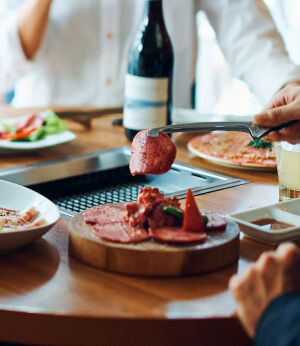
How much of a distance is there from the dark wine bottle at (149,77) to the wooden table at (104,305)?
77 cm

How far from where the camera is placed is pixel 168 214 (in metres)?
1.11

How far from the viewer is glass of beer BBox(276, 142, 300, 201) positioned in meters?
1.40

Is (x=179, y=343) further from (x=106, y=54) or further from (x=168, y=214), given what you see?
(x=106, y=54)

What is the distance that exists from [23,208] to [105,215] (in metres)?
0.21

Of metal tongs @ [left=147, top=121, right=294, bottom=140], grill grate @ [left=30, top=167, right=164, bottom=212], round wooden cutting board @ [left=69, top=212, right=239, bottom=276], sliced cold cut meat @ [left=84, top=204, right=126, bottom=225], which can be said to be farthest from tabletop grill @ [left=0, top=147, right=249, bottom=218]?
round wooden cutting board @ [left=69, top=212, right=239, bottom=276]

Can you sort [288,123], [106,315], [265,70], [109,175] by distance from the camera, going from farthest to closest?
[265,70] → [109,175] → [288,123] → [106,315]

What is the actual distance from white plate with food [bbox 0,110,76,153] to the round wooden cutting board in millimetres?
770

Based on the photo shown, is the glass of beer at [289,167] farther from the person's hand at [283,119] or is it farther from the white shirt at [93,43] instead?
the white shirt at [93,43]

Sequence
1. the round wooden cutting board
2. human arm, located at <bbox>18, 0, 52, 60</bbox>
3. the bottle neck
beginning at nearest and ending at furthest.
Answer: the round wooden cutting board
the bottle neck
human arm, located at <bbox>18, 0, 52, 60</bbox>

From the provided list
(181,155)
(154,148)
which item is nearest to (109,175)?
(181,155)

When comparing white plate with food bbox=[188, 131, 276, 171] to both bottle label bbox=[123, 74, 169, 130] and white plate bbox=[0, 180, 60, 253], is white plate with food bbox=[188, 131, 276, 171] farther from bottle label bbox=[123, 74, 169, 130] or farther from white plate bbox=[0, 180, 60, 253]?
white plate bbox=[0, 180, 60, 253]

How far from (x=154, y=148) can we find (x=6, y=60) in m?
1.45

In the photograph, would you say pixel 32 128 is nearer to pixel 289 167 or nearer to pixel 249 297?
pixel 289 167

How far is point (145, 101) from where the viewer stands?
1.81 m
